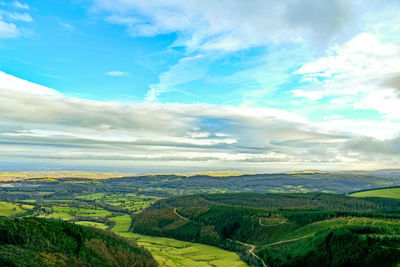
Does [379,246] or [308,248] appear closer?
[379,246]

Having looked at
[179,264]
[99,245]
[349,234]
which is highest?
[349,234]

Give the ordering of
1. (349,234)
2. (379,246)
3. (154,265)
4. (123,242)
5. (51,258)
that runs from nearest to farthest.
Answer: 1. (51,258)
2. (379,246)
3. (349,234)
4. (154,265)
5. (123,242)

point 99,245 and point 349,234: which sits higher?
point 349,234

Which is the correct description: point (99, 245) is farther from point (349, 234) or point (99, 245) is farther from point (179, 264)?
point (349, 234)

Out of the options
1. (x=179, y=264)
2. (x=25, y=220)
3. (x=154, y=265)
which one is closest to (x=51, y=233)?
(x=25, y=220)

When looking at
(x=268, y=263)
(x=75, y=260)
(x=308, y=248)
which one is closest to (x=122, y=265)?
(x=75, y=260)

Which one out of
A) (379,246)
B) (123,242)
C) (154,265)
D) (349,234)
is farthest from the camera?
(123,242)

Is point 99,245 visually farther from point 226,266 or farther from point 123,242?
point 226,266
